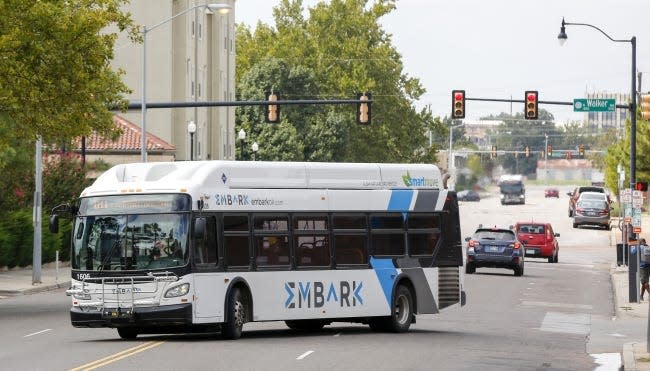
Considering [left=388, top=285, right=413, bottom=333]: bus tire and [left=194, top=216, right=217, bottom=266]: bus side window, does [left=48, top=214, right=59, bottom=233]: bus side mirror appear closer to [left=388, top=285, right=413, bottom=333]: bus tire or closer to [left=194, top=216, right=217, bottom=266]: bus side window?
[left=194, top=216, right=217, bottom=266]: bus side window

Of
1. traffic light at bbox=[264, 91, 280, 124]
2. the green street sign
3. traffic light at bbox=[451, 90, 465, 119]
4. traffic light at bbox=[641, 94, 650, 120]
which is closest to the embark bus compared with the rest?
traffic light at bbox=[641, 94, 650, 120]

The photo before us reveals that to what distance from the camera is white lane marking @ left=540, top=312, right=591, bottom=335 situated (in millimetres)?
30547

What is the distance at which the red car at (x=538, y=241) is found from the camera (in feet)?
199

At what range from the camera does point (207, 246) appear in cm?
2302

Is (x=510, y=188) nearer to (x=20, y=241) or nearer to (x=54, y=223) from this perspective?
(x=20, y=241)

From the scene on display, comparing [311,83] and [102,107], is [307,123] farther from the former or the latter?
[102,107]

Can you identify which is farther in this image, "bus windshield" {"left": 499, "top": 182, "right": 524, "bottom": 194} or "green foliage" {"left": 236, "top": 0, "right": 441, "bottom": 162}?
"bus windshield" {"left": 499, "top": 182, "right": 524, "bottom": 194}

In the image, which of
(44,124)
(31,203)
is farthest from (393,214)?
(31,203)

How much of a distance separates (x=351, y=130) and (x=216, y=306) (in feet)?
279

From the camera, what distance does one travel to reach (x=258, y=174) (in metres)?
24.2

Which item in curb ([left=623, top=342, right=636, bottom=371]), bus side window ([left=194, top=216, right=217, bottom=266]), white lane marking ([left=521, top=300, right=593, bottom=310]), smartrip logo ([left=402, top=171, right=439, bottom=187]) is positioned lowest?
white lane marking ([left=521, top=300, right=593, bottom=310])


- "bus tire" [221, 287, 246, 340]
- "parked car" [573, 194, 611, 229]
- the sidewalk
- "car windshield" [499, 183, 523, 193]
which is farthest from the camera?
A: "car windshield" [499, 183, 523, 193]

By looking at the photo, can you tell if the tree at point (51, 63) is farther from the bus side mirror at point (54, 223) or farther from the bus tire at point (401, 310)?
the bus tire at point (401, 310)

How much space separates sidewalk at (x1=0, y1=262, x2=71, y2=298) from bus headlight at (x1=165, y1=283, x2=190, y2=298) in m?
19.0
